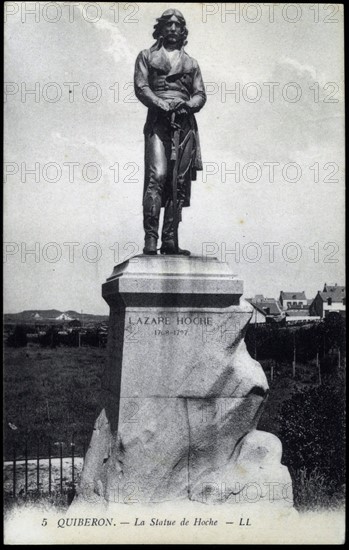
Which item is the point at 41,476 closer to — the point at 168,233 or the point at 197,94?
the point at 168,233

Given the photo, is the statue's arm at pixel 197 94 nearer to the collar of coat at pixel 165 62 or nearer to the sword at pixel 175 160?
Result: the collar of coat at pixel 165 62

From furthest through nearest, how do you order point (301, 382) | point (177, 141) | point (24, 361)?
point (301, 382), point (24, 361), point (177, 141)

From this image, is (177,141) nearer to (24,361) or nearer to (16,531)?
(16,531)

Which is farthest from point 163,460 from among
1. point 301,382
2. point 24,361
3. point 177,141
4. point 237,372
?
point 301,382

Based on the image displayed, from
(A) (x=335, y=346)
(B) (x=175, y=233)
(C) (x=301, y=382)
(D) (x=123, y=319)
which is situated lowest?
(C) (x=301, y=382)

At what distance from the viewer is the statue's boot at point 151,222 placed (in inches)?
244

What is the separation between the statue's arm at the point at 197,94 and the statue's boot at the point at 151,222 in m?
1.03

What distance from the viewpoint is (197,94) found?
625 centimetres

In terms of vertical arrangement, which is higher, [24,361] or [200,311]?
[200,311]

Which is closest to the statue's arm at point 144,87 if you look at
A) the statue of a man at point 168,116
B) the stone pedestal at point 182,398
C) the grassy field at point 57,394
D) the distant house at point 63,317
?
the statue of a man at point 168,116

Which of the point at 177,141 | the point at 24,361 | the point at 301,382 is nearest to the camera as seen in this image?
the point at 177,141

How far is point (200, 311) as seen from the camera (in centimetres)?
584

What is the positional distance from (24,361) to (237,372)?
1124 cm

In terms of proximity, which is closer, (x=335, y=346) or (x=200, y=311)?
(x=200, y=311)
